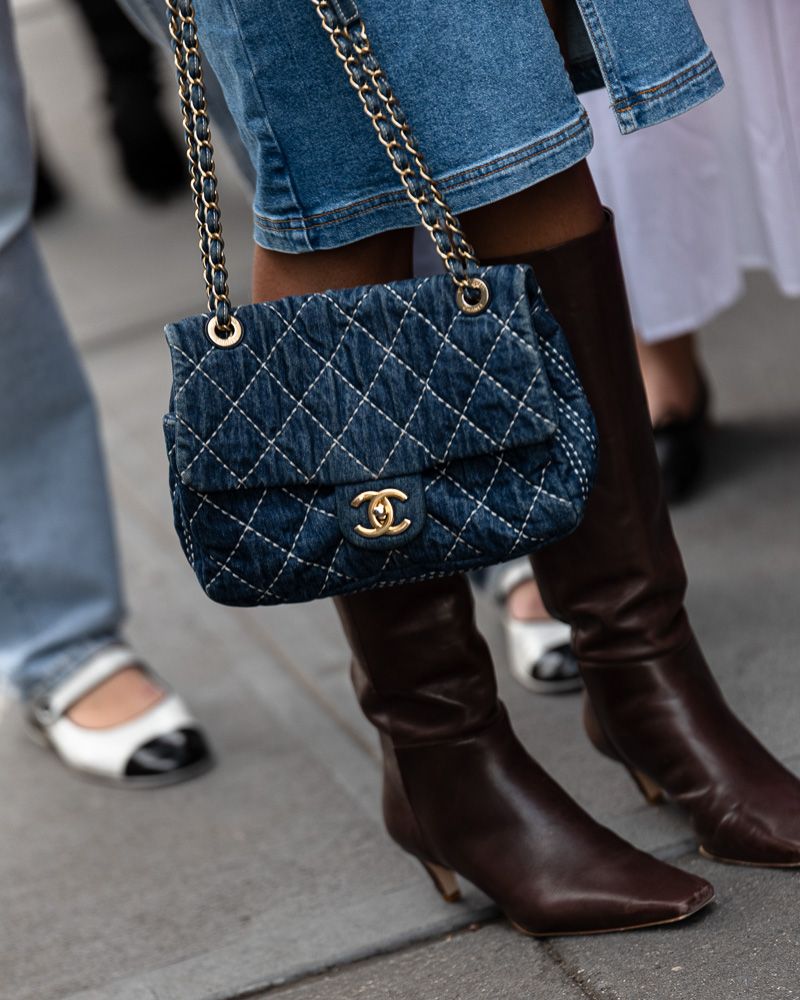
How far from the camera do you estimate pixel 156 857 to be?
5.33ft

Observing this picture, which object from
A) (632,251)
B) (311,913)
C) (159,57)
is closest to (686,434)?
(632,251)

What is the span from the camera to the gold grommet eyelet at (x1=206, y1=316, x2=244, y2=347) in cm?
111

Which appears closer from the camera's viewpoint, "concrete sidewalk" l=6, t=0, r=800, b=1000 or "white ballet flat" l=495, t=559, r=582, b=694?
"concrete sidewalk" l=6, t=0, r=800, b=1000

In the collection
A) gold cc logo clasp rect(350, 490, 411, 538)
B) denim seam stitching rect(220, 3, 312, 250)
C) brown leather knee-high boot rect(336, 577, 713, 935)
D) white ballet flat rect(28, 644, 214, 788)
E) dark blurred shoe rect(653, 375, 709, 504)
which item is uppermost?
denim seam stitching rect(220, 3, 312, 250)

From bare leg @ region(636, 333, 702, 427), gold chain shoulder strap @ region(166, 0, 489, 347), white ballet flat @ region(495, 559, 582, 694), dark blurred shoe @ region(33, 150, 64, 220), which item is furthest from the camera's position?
dark blurred shoe @ region(33, 150, 64, 220)

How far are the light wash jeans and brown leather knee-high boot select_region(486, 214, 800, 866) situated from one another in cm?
86

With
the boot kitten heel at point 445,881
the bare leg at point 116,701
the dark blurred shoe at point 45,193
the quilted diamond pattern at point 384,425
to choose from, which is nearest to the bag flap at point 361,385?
the quilted diamond pattern at point 384,425

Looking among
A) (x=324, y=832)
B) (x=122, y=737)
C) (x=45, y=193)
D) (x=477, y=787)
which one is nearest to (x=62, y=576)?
(x=122, y=737)

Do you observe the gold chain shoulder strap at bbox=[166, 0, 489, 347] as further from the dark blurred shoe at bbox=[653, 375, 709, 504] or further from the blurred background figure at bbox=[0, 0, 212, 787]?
the dark blurred shoe at bbox=[653, 375, 709, 504]

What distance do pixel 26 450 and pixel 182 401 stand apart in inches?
33.0

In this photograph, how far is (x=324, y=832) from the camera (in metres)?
1.62

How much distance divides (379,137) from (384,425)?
26cm

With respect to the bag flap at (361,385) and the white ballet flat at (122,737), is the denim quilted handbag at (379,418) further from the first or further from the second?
the white ballet flat at (122,737)

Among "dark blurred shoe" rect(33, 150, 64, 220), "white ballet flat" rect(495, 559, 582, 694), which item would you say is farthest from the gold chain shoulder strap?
"dark blurred shoe" rect(33, 150, 64, 220)
